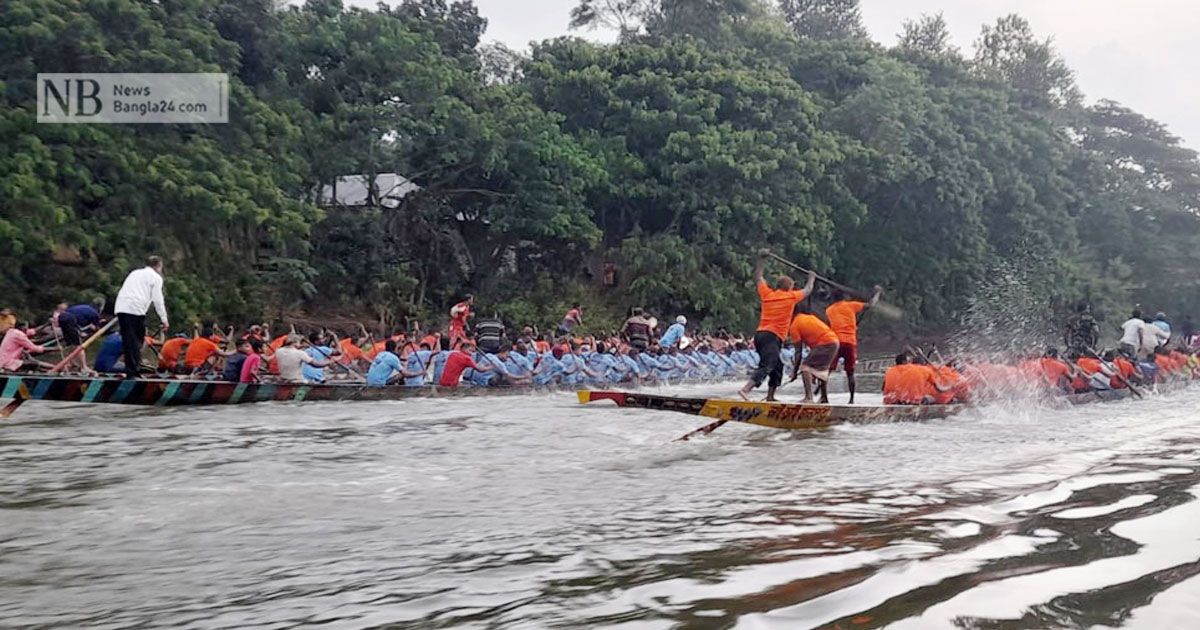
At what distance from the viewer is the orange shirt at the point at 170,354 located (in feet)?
42.4

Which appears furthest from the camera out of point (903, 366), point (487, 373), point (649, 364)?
point (649, 364)

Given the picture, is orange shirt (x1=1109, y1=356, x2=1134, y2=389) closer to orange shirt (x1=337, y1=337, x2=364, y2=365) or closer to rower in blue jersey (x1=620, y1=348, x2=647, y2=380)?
rower in blue jersey (x1=620, y1=348, x2=647, y2=380)

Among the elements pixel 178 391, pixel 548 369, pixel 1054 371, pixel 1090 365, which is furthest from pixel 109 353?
pixel 1090 365

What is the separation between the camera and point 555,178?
24109 mm

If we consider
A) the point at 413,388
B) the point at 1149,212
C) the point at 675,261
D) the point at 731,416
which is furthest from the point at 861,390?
the point at 1149,212

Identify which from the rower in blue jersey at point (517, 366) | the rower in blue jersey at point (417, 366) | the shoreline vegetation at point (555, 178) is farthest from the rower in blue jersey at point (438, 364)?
the shoreline vegetation at point (555, 178)

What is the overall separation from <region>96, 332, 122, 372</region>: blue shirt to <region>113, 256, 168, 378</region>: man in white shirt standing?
129cm

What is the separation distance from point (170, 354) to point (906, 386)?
28.9ft

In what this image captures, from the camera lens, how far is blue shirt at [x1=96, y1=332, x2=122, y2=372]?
456 inches

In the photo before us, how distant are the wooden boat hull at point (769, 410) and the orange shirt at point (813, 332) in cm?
83

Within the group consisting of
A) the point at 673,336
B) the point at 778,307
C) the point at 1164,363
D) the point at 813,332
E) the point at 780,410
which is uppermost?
the point at 778,307

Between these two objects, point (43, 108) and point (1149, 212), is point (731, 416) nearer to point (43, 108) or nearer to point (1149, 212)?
point (43, 108)

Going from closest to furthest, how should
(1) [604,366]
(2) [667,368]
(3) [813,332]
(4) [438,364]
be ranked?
(3) [813,332]
(4) [438,364]
(1) [604,366]
(2) [667,368]

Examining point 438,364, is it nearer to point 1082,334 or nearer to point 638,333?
point 638,333
